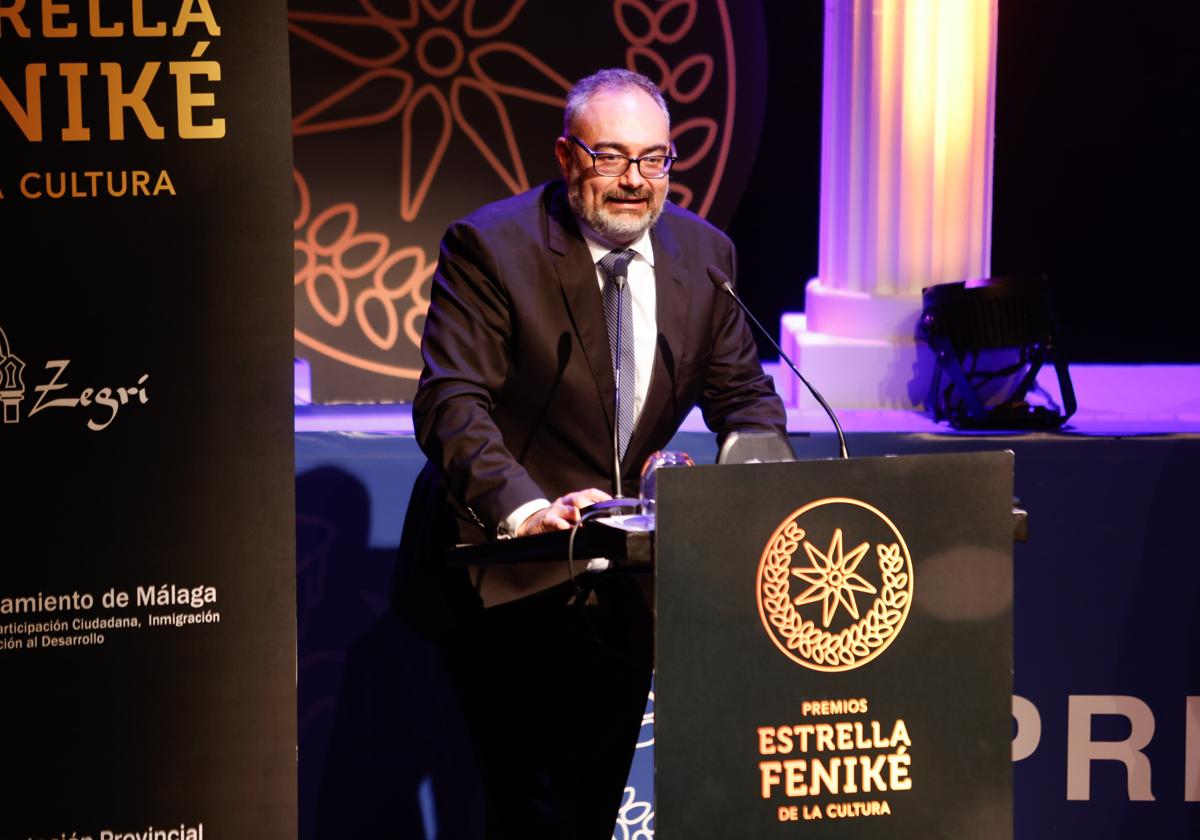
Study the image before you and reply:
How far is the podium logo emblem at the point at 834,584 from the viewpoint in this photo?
1.90 metres

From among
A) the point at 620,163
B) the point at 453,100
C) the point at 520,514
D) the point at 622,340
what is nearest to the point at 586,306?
the point at 622,340

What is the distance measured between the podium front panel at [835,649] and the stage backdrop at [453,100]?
263cm

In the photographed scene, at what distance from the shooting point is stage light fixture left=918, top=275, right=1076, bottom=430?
3.75 m

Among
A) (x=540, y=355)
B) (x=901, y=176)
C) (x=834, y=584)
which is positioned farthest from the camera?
(x=901, y=176)

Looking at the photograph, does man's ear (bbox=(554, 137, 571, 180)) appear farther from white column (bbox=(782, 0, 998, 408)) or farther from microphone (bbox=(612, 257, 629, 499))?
white column (bbox=(782, 0, 998, 408))

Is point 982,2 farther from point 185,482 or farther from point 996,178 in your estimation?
point 185,482

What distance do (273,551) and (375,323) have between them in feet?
7.04

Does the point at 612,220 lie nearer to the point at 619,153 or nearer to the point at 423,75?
the point at 619,153

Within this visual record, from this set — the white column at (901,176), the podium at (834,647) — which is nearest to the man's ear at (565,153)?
the podium at (834,647)

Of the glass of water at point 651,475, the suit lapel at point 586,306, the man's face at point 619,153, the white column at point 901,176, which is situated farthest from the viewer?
the white column at point 901,176

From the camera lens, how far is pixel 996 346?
3.77 meters

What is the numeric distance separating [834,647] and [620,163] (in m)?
1.02

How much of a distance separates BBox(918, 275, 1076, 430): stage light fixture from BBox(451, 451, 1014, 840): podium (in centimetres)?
179

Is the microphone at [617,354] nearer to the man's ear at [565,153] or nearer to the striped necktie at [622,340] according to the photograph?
the striped necktie at [622,340]
